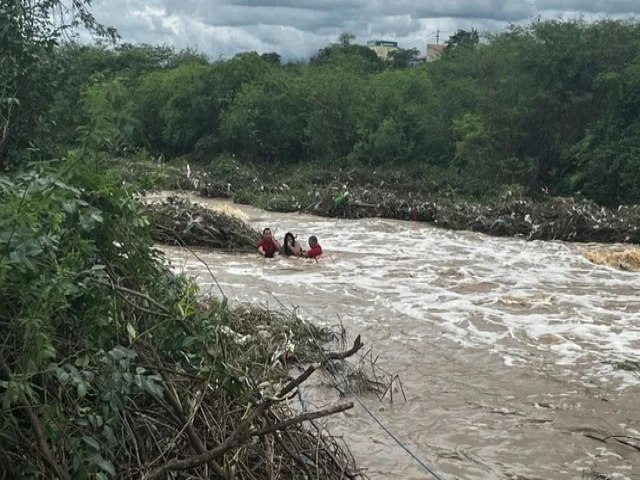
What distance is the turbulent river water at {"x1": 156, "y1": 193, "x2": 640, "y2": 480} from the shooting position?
7.10m

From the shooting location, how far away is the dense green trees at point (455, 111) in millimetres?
25672

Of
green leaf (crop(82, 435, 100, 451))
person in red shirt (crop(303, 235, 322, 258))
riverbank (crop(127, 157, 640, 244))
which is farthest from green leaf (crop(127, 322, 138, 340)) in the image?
person in red shirt (crop(303, 235, 322, 258))

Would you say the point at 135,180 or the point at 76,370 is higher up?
the point at 135,180

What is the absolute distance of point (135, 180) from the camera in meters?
4.64

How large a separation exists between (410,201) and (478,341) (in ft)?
44.2

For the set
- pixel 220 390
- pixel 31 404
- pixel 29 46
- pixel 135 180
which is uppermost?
pixel 29 46

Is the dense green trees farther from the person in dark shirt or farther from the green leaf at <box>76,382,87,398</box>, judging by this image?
the green leaf at <box>76,382,87,398</box>

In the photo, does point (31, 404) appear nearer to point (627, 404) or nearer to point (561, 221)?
point (627, 404)

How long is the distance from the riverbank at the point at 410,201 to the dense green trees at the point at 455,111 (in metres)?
1.71

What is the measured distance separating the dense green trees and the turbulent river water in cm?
727

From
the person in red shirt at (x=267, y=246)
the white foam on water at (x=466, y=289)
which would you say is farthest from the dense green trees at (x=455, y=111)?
the white foam on water at (x=466, y=289)

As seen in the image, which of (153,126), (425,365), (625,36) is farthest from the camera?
(153,126)

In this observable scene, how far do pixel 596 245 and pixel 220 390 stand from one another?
57.0 ft

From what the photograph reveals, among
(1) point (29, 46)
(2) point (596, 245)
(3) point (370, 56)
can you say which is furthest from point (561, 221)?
(3) point (370, 56)
